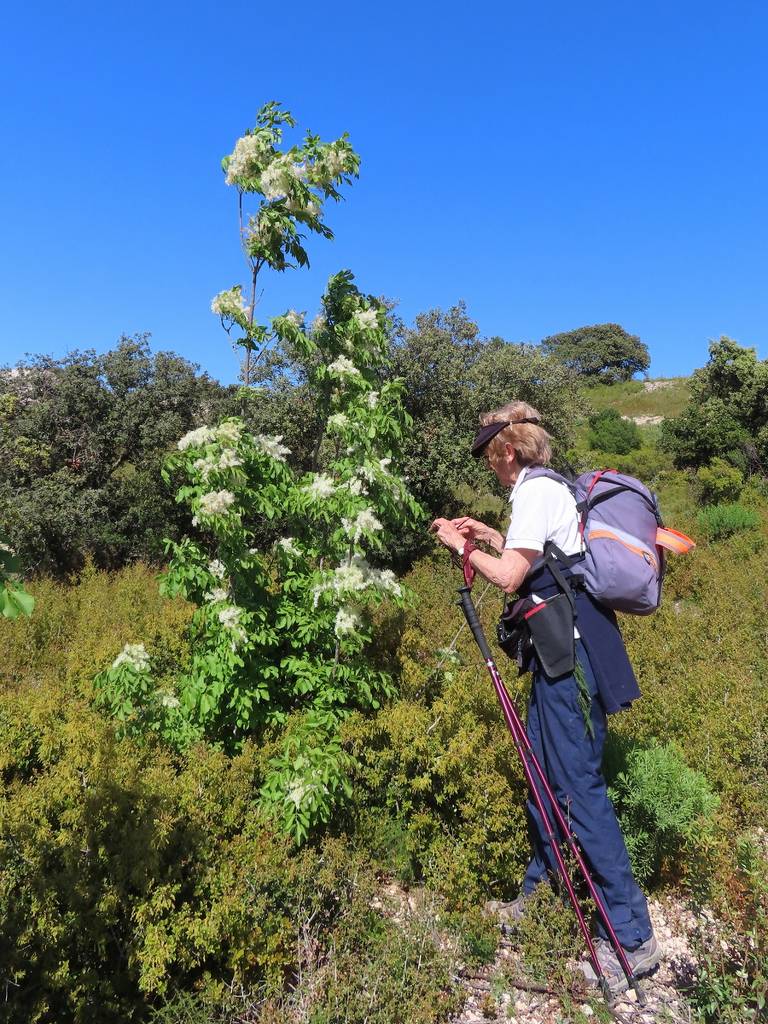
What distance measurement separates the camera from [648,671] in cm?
488

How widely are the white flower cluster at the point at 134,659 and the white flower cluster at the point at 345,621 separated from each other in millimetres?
1157

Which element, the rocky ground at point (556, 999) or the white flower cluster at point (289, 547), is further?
the white flower cluster at point (289, 547)

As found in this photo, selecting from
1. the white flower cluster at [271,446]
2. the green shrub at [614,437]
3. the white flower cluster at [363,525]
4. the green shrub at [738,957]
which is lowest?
the green shrub at [738,957]

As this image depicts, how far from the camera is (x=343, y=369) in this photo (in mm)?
3621

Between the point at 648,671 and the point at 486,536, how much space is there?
2823mm

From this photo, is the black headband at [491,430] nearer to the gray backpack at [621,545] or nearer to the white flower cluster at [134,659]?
the gray backpack at [621,545]

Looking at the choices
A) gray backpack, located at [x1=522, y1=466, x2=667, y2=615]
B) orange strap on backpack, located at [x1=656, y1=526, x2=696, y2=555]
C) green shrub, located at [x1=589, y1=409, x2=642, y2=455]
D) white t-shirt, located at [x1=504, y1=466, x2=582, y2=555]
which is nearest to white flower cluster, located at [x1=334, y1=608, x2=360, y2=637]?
white t-shirt, located at [x1=504, y1=466, x2=582, y2=555]

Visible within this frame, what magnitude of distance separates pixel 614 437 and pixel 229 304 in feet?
55.9

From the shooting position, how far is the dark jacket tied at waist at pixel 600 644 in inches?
98.1

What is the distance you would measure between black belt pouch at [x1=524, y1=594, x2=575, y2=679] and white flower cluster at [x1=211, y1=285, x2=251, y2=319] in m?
2.58

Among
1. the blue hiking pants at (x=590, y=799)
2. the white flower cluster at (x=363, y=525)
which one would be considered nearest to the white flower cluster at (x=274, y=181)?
the white flower cluster at (x=363, y=525)

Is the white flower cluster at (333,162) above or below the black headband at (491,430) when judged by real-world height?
above

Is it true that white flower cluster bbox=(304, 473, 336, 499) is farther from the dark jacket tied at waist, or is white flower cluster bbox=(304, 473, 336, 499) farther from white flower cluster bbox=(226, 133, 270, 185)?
white flower cluster bbox=(226, 133, 270, 185)

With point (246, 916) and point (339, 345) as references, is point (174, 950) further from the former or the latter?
point (339, 345)
